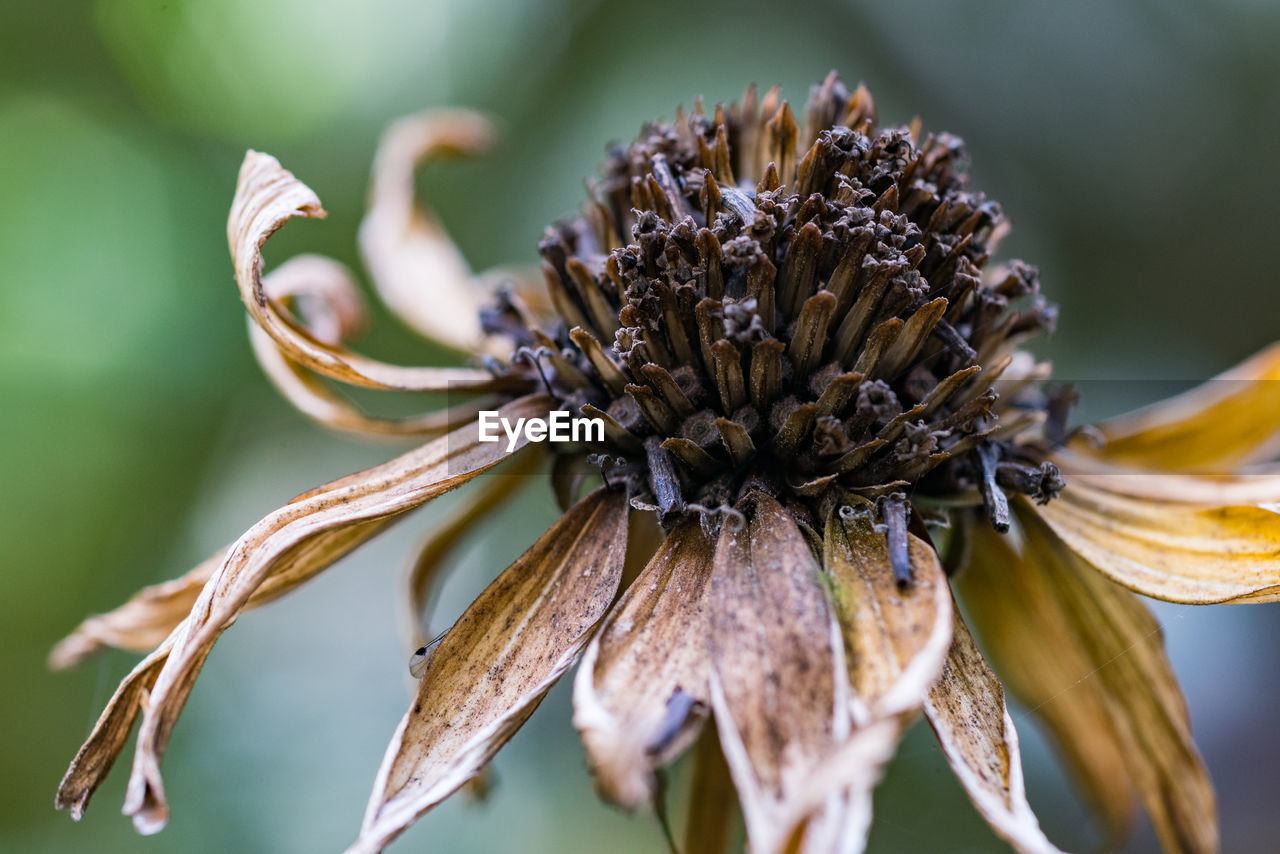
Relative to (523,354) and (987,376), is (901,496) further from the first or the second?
(523,354)

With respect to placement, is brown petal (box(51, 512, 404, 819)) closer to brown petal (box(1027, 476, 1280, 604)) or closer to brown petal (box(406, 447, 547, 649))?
brown petal (box(406, 447, 547, 649))

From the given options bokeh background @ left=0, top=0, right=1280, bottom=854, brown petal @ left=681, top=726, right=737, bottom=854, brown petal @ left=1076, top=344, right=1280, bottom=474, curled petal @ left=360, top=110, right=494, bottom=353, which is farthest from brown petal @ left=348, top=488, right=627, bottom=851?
bokeh background @ left=0, top=0, right=1280, bottom=854

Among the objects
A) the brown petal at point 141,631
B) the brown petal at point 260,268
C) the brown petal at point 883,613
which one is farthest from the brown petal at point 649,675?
the brown petal at point 260,268

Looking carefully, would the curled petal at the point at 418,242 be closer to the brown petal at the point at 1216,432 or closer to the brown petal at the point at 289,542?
the brown petal at the point at 289,542

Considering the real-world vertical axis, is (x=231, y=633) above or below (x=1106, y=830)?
below

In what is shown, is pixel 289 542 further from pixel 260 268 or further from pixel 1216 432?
pixel 1216 432

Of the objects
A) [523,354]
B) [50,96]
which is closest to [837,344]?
[523,354]
